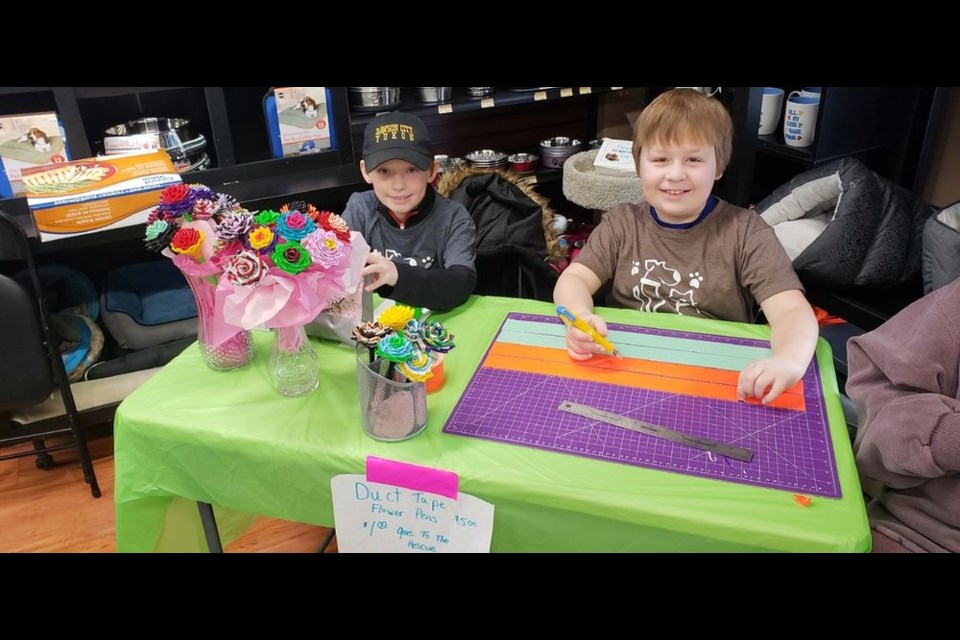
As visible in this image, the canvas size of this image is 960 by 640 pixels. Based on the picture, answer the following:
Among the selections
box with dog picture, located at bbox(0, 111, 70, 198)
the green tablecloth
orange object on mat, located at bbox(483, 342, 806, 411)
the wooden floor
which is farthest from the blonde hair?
box with dog picture, located at bbox(0, 111, 70, 198)

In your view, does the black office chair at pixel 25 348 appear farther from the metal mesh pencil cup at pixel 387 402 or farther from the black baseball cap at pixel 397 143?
the metal mesh pencil cup at pixel 387 402

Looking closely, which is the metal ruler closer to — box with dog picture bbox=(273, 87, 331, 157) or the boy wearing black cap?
the boy wearing black cap

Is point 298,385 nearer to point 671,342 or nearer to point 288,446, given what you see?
point 288,446

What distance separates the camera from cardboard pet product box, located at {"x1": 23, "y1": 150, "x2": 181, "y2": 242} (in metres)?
1.96

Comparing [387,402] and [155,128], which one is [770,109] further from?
[155,128]

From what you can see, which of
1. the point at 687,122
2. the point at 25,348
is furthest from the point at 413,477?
the point at 25,348

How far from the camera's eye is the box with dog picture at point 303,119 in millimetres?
2461

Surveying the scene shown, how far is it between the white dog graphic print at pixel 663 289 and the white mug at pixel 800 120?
98cm

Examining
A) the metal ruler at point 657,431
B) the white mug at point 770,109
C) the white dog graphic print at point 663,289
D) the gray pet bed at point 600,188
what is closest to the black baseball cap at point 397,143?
the white dog graphic print at point 663,289

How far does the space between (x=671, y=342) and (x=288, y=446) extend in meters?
0.72

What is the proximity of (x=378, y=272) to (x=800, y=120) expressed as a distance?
1536 mm

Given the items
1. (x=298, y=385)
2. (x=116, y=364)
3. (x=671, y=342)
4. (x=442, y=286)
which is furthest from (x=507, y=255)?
Result: (x=116, y=364)

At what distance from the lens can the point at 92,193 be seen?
2006 millimetres

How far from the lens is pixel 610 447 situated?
1.05 m
